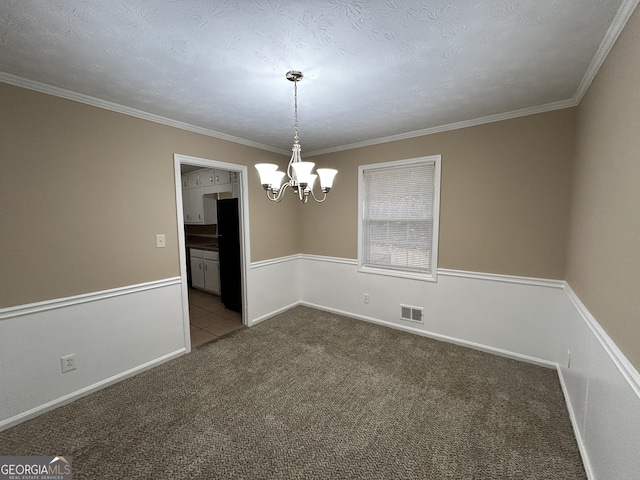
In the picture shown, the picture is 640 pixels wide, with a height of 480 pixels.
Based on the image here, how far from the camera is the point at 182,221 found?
9.32 feet

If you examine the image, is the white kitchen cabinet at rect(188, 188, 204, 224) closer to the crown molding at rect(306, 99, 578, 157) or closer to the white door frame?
the white door frame

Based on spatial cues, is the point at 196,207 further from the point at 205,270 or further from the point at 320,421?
the point at 320,421

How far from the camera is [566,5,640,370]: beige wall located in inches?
44.2

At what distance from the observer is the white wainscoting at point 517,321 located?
1.20 meters

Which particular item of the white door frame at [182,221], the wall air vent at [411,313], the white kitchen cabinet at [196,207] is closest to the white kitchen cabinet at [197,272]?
the white kitchen cabinet at [196,207]

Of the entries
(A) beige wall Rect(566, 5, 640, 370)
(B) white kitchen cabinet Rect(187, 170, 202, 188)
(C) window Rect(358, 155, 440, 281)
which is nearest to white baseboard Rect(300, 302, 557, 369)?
(C) window Rect(358, 155, 440, 281)

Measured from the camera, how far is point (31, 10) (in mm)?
1231

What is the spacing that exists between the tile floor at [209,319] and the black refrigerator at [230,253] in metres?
0.20

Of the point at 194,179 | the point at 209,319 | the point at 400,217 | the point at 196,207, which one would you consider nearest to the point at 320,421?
the point at 400,217

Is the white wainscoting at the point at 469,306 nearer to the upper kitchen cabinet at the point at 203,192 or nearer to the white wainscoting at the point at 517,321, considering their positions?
the white wainscoting at the point at 517,321

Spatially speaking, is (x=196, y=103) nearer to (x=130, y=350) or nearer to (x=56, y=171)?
(x=56, y=171)

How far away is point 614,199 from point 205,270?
5356 millimetres

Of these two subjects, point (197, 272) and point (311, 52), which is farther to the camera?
point (197, 272)

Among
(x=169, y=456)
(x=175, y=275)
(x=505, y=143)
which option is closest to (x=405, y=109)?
(x=505, y=143)
